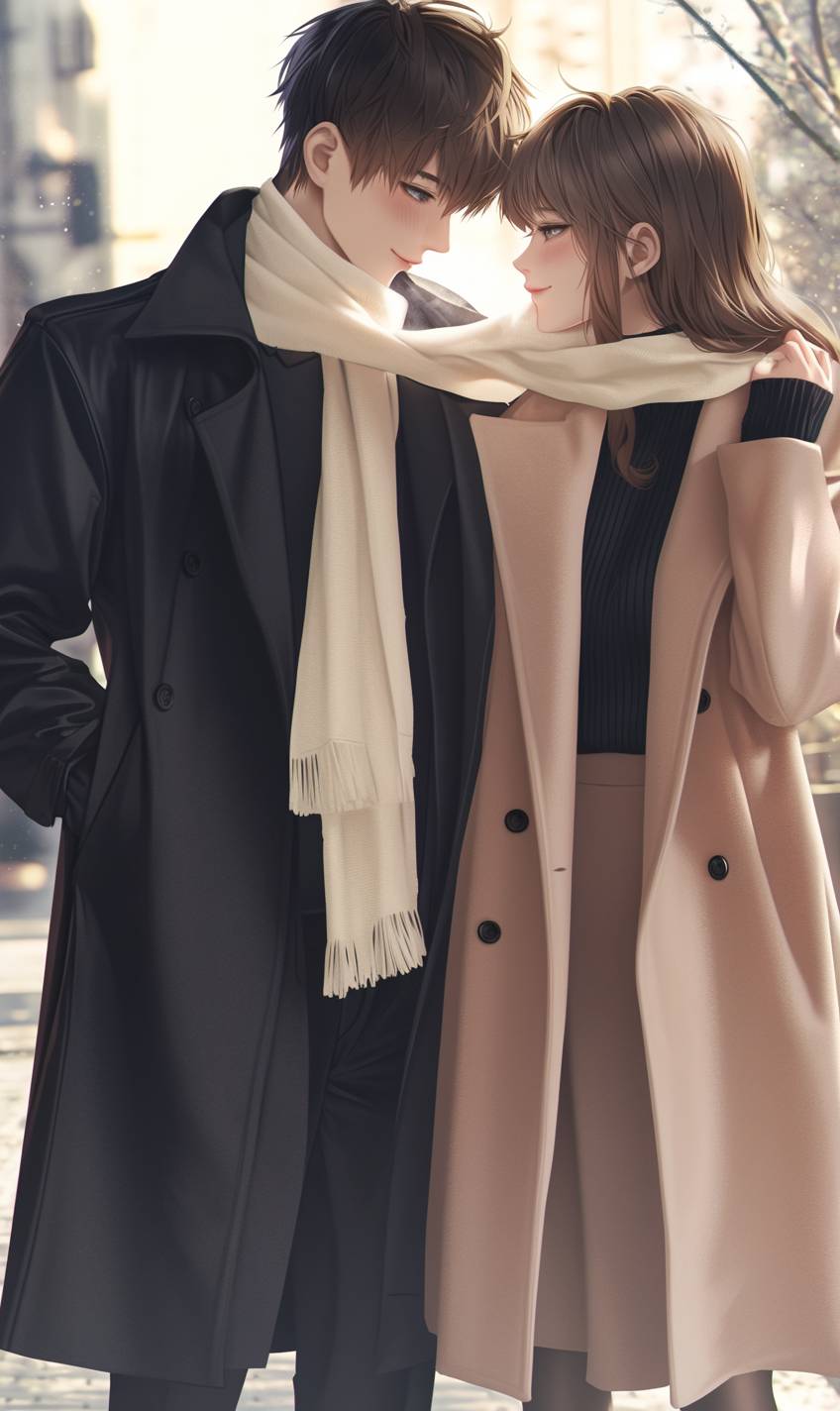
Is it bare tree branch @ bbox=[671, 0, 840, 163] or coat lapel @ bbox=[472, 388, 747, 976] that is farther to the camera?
bare tree branch @ bbox=[671, 0, 840, 163]

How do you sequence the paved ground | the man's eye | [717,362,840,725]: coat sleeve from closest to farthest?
[717,362,840,725]: coat sleeve, the man's eye, the paved ground

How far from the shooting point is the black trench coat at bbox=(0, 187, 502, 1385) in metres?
1.32

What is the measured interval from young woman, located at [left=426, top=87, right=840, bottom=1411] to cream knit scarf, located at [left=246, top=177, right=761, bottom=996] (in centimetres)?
5

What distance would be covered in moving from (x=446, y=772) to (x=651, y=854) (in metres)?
0.24

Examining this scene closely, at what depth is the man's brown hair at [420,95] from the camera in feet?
4.49

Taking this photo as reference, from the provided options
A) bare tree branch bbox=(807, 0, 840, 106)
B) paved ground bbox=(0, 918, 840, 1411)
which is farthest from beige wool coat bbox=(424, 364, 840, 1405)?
bare tree branch bbox=(807, 0, 840, 106)

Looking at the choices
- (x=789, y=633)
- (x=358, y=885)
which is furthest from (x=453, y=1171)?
(x=789, y=633)

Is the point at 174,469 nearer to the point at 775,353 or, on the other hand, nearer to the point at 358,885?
the point at 358,885

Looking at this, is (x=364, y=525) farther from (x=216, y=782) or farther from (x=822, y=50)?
(x=822, y=50)

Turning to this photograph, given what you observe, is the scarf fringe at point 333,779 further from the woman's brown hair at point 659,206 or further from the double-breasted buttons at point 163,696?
the woman's brown hair at point 659,206

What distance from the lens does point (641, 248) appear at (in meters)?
1.38

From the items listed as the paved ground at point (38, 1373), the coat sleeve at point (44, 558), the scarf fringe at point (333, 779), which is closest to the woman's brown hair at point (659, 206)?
the scarf fringe at point (333, 779)

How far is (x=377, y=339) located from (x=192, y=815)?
0.54m

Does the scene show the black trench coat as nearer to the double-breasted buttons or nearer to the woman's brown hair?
the double-breasted buttons
